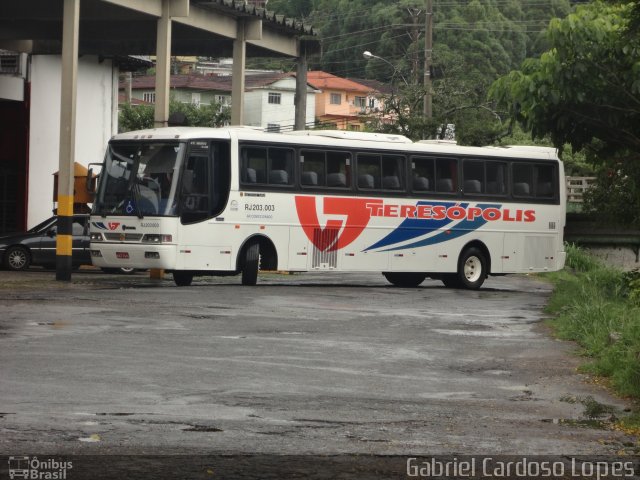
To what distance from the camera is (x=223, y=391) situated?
11727 millimetres

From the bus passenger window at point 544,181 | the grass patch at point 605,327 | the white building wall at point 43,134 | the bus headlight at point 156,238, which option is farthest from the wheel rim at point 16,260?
the grass patch at point 605,327

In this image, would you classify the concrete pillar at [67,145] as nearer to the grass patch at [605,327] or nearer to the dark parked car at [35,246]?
the dark parked car at [35,246]

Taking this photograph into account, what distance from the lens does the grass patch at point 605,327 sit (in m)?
13.0

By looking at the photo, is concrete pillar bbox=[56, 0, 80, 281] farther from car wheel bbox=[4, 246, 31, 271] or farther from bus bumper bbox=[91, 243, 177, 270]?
car wheel bbox=[4, 246, 31, 271]

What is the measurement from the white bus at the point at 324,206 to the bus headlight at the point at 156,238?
0.03 m

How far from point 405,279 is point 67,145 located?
27.4 ft

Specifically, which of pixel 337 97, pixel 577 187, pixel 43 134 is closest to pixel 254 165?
pixel 43 134

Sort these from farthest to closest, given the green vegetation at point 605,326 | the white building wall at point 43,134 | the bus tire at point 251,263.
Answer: the white building wall at point 43,134, the bus tire at point 251,263, the green vegetation at point 605,326

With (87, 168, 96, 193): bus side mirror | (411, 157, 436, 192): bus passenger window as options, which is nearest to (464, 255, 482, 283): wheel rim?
(411, 157, 436, 192): bus passenger window

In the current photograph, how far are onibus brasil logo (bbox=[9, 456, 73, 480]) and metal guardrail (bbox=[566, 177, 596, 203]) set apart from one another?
4697cm

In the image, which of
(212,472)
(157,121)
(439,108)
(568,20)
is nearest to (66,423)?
(212,472)

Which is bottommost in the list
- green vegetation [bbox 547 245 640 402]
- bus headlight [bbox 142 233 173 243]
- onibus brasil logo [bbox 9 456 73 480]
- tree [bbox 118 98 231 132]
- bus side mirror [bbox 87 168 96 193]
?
onibus brasil logo [bbox 9 456 73 480]

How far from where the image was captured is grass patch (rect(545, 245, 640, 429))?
12953 millimetres

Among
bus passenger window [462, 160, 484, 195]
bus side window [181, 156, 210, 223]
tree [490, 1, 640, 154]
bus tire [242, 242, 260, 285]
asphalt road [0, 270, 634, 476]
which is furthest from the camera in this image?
bus passenger window [462, 160, 484, 195]
